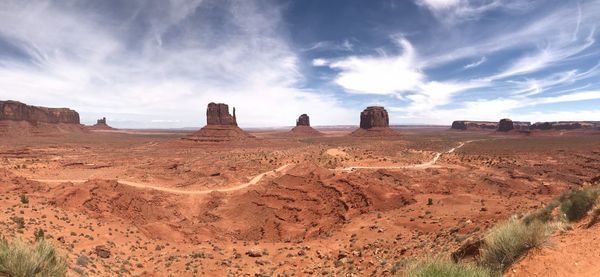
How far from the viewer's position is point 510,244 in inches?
290

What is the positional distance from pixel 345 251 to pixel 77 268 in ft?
39.0

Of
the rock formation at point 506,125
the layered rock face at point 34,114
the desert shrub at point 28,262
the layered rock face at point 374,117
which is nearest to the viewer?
the desert shrub at point 28,262

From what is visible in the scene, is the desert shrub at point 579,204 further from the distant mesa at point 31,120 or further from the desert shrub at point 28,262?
the distant mesa at point 31,120

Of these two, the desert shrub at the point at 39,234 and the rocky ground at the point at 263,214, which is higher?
the desert shrub at the point at 39,234

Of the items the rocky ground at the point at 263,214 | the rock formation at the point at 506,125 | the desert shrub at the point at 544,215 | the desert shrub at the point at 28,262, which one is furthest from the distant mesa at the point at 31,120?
the rock formation at the point at 506,125

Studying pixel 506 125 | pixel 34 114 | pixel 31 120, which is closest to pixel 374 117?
pixel 506 125

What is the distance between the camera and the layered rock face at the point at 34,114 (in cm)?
11385

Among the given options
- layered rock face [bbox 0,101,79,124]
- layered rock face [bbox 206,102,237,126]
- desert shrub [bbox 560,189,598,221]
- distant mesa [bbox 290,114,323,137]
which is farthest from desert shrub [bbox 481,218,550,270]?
distant mesa [bbox 290,114,323,137]

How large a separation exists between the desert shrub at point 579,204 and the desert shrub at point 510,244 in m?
2.36

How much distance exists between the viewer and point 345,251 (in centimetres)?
1722

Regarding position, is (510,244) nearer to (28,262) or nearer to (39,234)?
(28,262)

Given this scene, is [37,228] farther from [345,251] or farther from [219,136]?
[219,136]

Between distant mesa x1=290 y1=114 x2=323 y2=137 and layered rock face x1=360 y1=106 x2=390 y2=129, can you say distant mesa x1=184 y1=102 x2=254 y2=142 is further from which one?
distant mesa x1=290 y1=114 x2=323 y2=137

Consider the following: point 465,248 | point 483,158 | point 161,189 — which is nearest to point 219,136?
point 161,189
